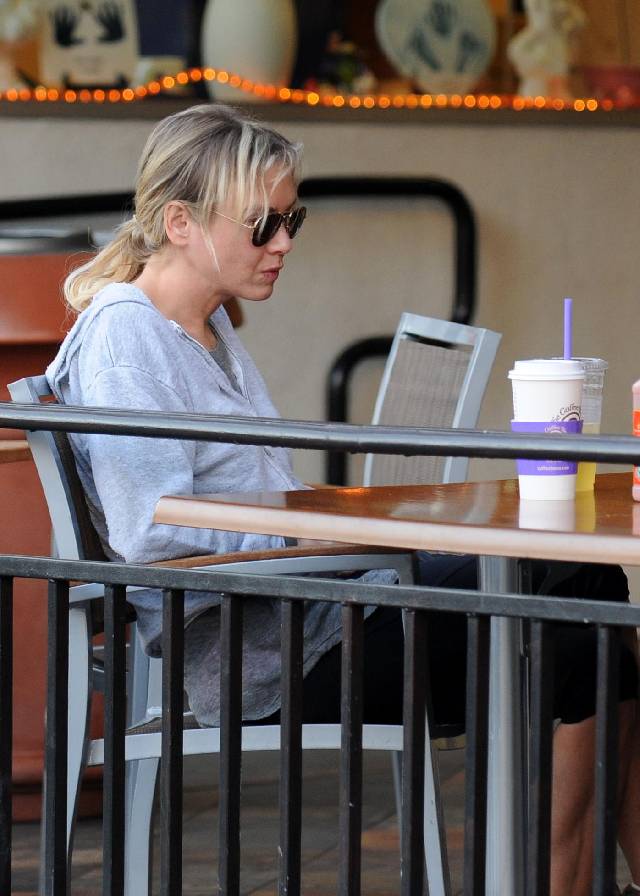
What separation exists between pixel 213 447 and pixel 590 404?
0.51m

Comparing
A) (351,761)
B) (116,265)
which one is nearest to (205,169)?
(116,265)

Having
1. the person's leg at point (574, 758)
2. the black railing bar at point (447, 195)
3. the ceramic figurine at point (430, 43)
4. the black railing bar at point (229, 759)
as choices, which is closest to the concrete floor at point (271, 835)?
the person's leg at point (574, 758)

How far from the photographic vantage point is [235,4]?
4.25m

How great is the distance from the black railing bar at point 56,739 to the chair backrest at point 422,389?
1.13 meters

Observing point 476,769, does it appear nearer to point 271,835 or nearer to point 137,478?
point 137,478

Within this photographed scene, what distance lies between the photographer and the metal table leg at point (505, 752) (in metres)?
1.64

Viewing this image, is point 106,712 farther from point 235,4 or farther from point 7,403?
point 235,4

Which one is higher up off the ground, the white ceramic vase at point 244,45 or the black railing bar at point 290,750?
the white ceramic vase at point 244,45

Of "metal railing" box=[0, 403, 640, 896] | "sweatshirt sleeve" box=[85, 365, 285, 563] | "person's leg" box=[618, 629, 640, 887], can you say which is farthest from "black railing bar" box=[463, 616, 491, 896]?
"person's leg" box=[618, 629, 640, 887]

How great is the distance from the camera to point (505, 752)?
1.65 metres

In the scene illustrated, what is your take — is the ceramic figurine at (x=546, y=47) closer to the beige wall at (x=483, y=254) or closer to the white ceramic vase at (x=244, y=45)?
the beige wall at (x=483, y=254)

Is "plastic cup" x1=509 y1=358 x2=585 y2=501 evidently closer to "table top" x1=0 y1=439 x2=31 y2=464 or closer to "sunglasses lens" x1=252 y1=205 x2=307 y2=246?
"sunglasses lens" x1=252 y1=205 x2=307 y2=246

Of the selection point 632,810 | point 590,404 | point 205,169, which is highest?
point 205,169

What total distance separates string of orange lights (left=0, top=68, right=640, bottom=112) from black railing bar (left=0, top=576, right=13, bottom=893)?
2.84 metres
